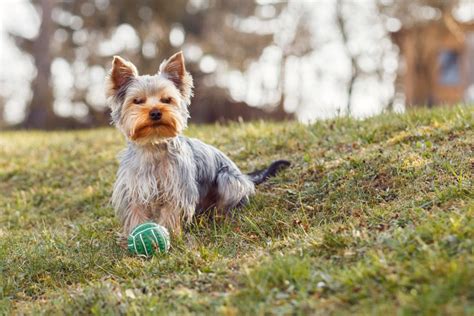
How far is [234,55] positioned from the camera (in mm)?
24984

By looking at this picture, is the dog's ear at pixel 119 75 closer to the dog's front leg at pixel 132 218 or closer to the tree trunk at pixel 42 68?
the dog's front leg at pixel 132 218

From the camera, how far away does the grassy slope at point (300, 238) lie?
13.4 ft

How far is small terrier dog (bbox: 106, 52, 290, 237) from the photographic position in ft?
19.5

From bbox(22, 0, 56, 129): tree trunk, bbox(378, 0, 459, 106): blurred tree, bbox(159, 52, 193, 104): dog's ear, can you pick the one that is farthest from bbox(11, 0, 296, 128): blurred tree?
bbox(159, 52, 193, 104): dog's ear

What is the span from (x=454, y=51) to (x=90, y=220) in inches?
1065

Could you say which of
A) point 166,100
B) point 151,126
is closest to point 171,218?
point 151,126

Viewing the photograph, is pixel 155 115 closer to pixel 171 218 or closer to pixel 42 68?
pixel 171 218

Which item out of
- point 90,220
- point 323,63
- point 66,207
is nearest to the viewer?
point 90,220

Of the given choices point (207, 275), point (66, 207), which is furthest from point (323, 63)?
point (207, 275)

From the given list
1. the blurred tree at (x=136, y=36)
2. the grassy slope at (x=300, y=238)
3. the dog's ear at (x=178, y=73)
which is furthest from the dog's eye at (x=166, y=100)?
the blurred tree at (x=136, y=36)

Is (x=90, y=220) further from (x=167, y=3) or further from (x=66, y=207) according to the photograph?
(x=167, y=3)

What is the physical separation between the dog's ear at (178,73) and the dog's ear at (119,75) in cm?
34

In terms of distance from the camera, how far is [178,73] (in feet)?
21.1

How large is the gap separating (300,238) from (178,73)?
87.2 inches
